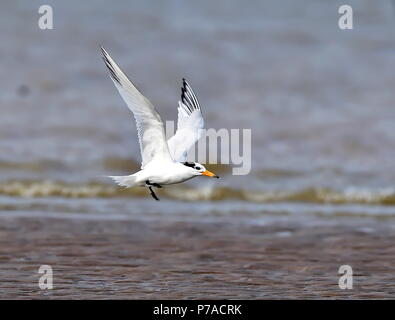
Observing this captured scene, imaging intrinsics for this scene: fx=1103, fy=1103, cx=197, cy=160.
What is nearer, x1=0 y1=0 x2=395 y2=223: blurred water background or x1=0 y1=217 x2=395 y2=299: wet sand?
x1=0 y1=217 x2=395 y2=299: wet sand

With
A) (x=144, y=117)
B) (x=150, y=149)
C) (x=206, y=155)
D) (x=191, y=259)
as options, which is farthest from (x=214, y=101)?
(x=144, y=117)

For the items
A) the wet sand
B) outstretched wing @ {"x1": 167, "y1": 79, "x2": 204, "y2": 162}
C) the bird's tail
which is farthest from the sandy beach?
outstretched wing @ {"x1": 167, "y1": 79, "x2": 204, "y2": 162}

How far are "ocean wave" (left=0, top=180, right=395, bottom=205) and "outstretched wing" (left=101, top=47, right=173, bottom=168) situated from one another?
4.73 metres

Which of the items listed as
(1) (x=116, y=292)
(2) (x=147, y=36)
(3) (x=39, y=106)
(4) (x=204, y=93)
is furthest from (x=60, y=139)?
(1) (x=116, y=292)

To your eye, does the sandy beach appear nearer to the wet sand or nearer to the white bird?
the wet sand

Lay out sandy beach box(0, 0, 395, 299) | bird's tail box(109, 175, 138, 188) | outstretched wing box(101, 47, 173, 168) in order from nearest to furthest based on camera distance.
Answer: outstretched wing box(101, 47, 173, 168) → bird's tail box(109, 175, 138, 188) → sandy beach box(0, 0, 395, 299)

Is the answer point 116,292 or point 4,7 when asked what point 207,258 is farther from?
point 4,7

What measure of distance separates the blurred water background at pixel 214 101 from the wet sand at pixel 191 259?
770mm

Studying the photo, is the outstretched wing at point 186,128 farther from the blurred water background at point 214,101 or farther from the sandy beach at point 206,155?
the blurred water background at point 214,101

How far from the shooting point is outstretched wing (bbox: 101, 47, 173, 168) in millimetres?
7711

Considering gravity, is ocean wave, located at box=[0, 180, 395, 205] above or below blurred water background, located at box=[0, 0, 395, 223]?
below

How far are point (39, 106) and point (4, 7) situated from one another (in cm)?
380

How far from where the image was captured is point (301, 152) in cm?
1466

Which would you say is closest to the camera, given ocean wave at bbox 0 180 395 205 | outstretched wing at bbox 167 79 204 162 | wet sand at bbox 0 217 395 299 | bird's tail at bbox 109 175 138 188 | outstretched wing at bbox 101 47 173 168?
outstretched wing at bbox 101 47 173 168
